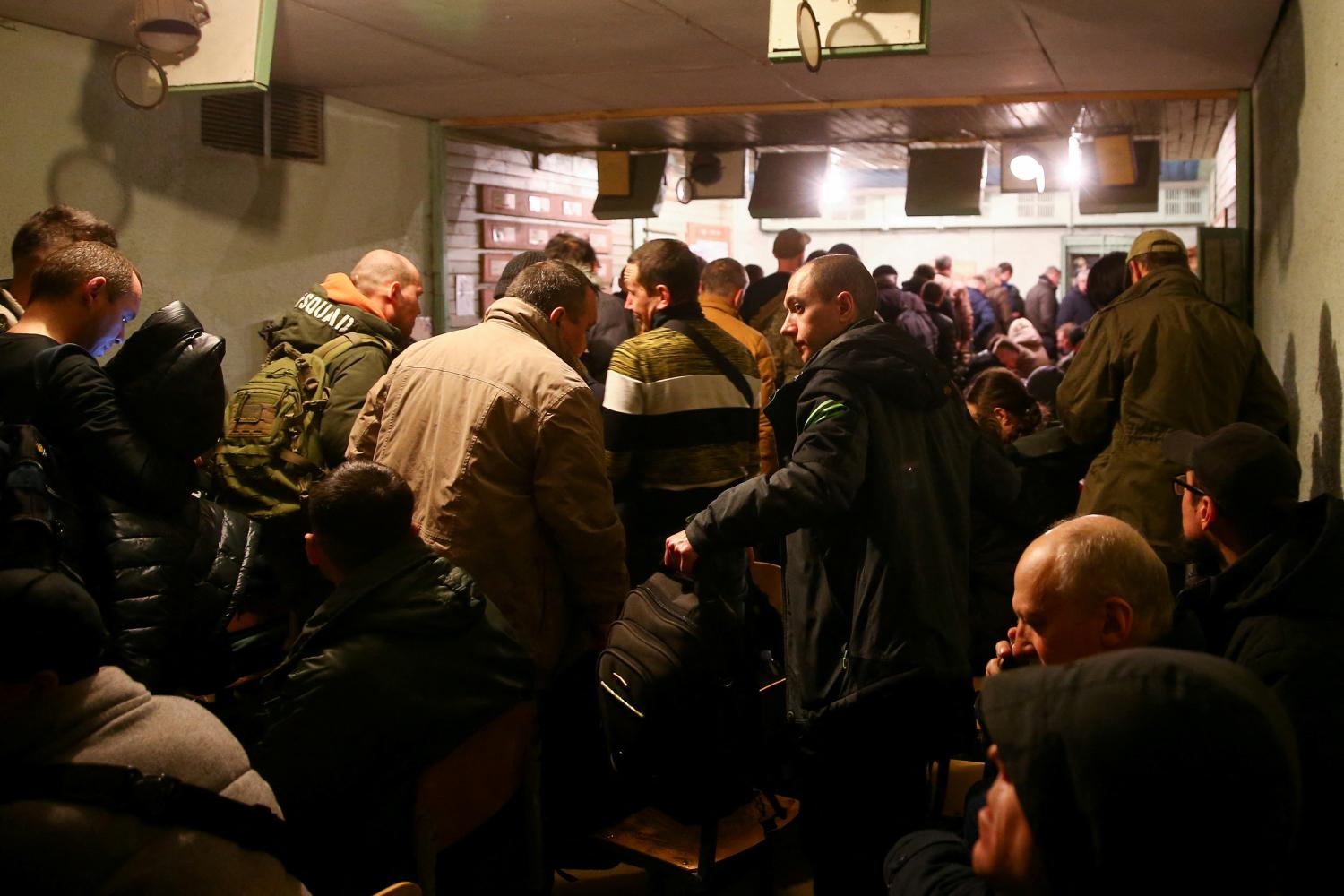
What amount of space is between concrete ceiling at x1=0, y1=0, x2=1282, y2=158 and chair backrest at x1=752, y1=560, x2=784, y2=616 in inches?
92.4

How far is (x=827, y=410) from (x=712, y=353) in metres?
1.04

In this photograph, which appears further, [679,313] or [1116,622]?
[679,313]

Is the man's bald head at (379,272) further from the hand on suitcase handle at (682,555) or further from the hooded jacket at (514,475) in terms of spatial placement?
the hand on suitcase handle at (682,555)

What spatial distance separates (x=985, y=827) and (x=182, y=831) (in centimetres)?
112

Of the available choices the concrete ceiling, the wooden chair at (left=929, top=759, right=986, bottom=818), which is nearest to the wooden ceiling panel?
the concrete ceiling

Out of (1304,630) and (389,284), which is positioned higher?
(389,284)

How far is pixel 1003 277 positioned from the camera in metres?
12.2

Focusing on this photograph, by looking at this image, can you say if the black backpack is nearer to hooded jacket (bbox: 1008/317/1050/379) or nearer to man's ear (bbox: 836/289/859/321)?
man's ear (bbox: 836/289/859/321)

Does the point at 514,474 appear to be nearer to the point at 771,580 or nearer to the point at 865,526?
the point at 865,526

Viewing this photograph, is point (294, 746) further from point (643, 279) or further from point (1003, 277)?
point (1003, 277)

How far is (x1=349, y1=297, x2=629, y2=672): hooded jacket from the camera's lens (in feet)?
9.79

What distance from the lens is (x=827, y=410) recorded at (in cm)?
277

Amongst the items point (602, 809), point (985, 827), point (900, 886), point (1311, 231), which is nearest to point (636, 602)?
point (602, 809)

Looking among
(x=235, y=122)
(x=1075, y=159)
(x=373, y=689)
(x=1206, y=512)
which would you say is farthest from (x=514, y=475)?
(x=1075, y=159)
